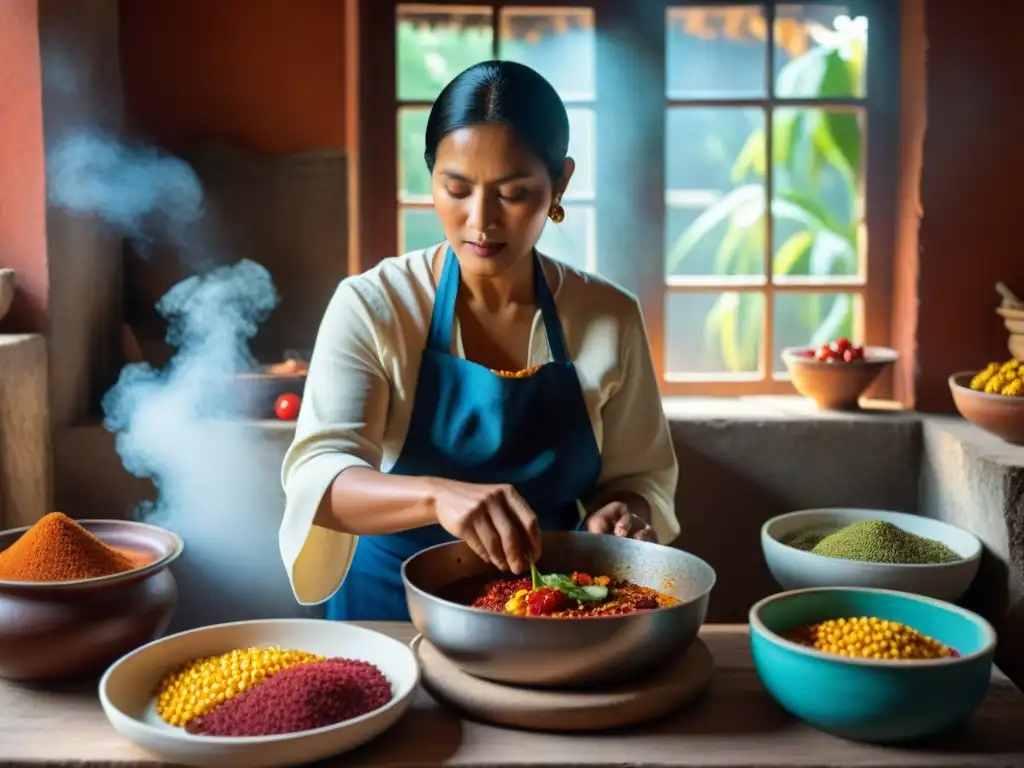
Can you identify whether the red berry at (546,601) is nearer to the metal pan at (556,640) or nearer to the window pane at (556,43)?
the metal pan at (556,640)

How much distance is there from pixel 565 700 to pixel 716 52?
2.52 metres

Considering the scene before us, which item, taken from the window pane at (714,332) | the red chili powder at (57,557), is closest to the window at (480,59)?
the window pane at (714,332)

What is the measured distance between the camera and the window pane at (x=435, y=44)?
340 cm

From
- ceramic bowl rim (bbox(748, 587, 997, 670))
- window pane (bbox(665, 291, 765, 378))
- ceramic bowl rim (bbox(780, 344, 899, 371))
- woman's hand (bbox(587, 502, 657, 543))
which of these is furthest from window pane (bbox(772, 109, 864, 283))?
ceramic bowl rim (bbox(748, 587, 997, 670))

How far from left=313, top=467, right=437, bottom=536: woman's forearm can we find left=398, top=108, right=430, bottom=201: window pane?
1791 mm

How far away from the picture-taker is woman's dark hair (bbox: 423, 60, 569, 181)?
75.2 inches

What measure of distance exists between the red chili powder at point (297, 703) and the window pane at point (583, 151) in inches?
89.0

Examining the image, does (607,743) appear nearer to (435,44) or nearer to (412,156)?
(412,156)

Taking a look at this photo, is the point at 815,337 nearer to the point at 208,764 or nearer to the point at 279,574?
the point at 279,574

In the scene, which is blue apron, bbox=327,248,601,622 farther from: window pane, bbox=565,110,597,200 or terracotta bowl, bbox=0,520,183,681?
window pane, bbox=565,110,597,200

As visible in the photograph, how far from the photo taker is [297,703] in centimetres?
136

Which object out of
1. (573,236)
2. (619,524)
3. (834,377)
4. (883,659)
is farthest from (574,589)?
(573,236)

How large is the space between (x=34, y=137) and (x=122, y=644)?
5.89ft

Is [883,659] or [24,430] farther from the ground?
[24,430]
